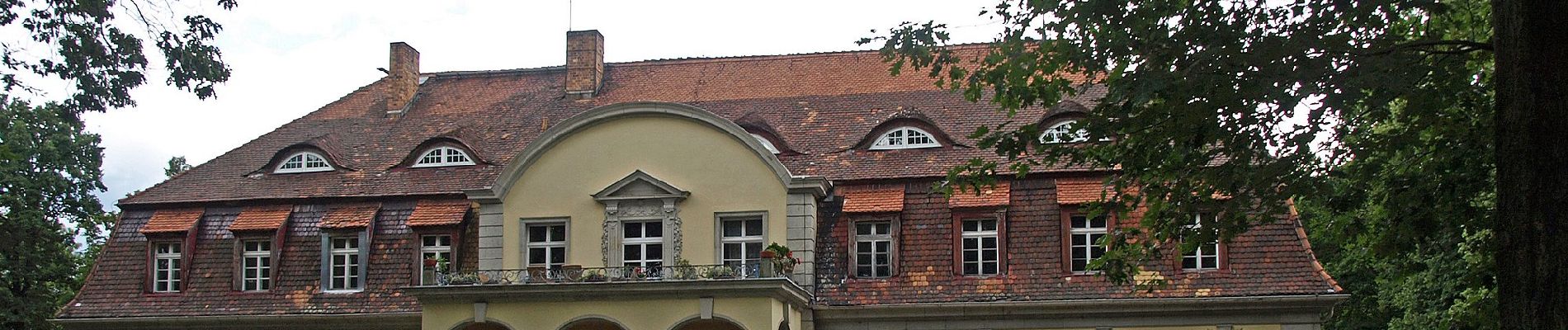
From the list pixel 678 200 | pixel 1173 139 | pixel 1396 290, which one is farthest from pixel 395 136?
pixel 1173 139

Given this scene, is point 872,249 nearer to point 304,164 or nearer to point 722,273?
point 722,273

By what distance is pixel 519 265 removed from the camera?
2606cm

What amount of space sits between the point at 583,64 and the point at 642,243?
666 cm

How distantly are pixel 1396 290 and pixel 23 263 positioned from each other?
24.7 m

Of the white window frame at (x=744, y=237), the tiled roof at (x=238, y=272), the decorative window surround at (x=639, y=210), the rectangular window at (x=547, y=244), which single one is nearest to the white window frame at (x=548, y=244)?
the rectangular window at (x=547, y=244)

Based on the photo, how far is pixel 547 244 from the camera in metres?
26.3

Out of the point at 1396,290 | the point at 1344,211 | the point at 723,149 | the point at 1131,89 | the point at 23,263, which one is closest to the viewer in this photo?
the point at 1131,89

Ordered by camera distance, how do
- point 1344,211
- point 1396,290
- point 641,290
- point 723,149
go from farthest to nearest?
point 1396,290, point 723,149, point 641,290, point 1344,211

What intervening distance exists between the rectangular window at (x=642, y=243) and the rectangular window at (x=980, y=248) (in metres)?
4.50

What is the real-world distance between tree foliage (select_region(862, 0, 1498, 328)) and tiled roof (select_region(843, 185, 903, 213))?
10.1 metres

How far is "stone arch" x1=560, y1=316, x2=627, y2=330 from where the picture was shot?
24.6m

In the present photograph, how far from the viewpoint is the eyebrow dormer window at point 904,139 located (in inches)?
1067

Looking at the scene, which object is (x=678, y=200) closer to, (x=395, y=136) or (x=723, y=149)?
(x=723, y=149)

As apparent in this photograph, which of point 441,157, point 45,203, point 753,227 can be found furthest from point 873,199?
point 45,203
